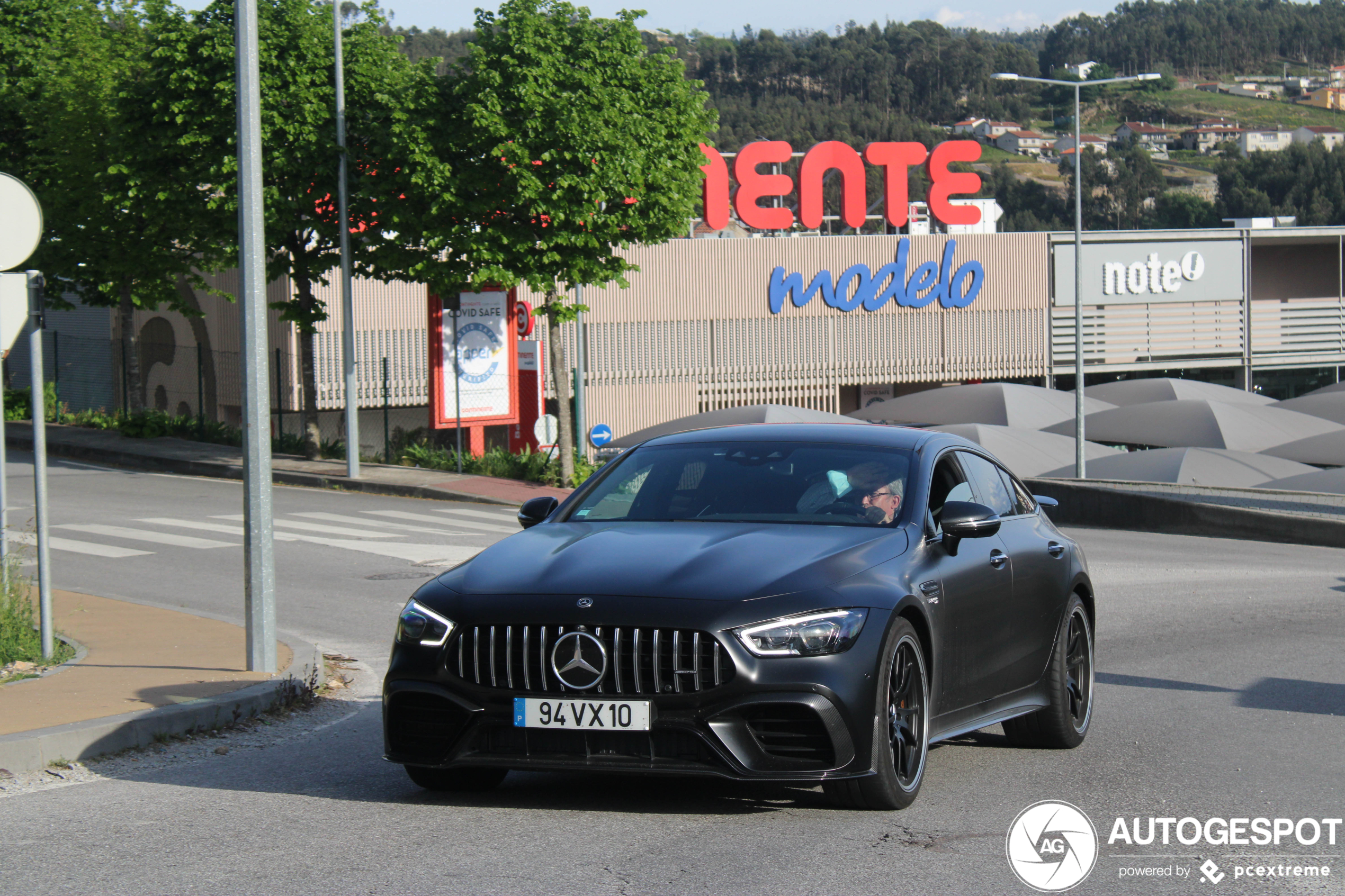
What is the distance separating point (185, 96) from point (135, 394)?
7444 mm

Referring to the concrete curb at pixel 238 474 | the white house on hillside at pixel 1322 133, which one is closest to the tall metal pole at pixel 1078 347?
the concrete curb at pixel 238 474

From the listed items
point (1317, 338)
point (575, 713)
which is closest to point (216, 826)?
point (575, 713)

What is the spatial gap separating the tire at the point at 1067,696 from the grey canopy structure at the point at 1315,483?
67.4 feet

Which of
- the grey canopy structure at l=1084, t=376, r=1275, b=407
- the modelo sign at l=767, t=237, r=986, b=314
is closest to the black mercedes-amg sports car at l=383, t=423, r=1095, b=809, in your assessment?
the grey canopy structure at l=1084, t=376, r=1275, b=407

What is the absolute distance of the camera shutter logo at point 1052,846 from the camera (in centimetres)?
513

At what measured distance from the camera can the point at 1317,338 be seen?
6031 cm

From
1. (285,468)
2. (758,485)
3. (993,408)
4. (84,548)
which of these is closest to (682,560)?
(758,485)

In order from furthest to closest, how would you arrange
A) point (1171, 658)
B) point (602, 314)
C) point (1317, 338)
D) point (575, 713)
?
point (1317, 338) → point (602, 314) → point (1171, 658) → point (575, 713)

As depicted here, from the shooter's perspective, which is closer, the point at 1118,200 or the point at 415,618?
the point at 415,618

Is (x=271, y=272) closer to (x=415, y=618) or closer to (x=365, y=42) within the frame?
(x=365, y=42)

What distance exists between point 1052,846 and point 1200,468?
2539 cm

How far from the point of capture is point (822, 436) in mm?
6941

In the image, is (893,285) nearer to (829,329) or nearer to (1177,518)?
(829,329)

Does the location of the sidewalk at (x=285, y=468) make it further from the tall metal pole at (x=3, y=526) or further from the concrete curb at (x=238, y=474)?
the tall metal pole at (x=3, y=526)
